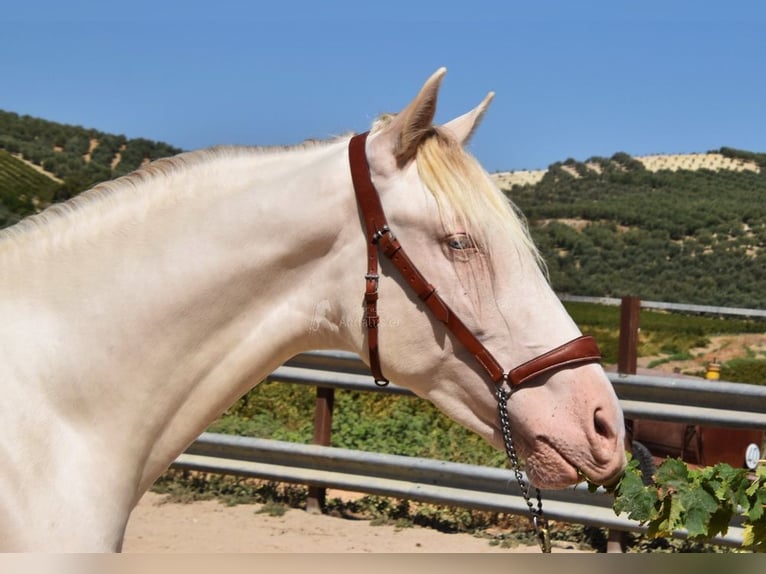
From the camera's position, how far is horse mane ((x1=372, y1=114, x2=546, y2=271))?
6.88 feet

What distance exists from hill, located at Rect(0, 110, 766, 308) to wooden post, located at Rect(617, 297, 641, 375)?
640 inches

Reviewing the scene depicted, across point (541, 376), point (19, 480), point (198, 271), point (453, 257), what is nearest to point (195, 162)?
point (198, 271)

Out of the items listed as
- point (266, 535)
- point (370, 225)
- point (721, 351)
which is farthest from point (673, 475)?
point (721, 351)

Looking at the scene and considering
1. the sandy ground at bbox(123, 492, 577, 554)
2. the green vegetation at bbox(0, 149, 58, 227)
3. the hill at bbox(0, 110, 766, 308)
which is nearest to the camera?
the sandy ground at bbox(123, 492, 577, 554)

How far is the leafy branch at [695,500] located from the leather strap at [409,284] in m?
0.65

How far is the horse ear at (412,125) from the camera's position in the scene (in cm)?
206

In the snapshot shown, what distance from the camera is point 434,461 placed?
232 inches

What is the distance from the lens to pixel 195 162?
2.29m

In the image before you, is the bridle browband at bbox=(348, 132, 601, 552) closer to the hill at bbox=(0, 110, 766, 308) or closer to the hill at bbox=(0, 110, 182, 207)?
the hill at bbox=(0, 110, 182, 207)

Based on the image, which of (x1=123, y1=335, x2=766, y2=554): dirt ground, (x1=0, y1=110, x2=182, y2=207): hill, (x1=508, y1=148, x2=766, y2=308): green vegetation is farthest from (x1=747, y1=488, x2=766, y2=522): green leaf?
(x1=508, y1=148, x2=766, y2=308): green vegetation

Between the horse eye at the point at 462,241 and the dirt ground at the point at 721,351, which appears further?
the dirt ground at the point at 721,351

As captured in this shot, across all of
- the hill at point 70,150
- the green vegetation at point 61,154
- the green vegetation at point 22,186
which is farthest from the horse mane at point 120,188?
the hill at point 70,150

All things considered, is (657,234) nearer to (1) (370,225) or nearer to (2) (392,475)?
(2) (392,475)

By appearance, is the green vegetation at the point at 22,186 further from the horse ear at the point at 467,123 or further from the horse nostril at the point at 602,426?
the horse nostril at the point at 602,426
